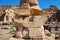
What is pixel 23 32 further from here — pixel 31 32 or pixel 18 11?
pixel 18 11

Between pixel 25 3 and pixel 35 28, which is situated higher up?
pixel 25 3

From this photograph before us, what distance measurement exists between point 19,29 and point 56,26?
26.0ft

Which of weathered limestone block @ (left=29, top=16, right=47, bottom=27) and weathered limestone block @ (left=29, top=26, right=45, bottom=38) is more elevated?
weathered limestone block @ (left=29, top=16, right=47, bottom=27)

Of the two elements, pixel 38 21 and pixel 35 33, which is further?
pixel 38 21

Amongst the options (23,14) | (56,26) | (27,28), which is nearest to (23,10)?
(23,14)

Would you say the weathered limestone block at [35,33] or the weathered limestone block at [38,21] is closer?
the weathered limestone block at [35,33]

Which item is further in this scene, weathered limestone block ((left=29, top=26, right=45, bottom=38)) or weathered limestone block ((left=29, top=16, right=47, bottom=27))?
weathered limestone block ((left=29, top=16, right=47, bottom=27))

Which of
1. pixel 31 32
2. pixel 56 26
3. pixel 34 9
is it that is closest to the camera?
pixel 31 32

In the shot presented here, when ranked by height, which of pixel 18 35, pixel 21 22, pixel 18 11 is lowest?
pixel 18 35

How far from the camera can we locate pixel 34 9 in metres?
9.06

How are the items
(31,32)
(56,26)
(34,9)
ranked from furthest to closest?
(56,26) → (34,9) → (31,32)

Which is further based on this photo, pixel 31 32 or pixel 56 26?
pixel 56 26

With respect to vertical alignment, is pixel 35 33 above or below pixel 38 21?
below

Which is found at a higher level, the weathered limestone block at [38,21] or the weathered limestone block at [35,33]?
the weathered limestone block at [38,21]
